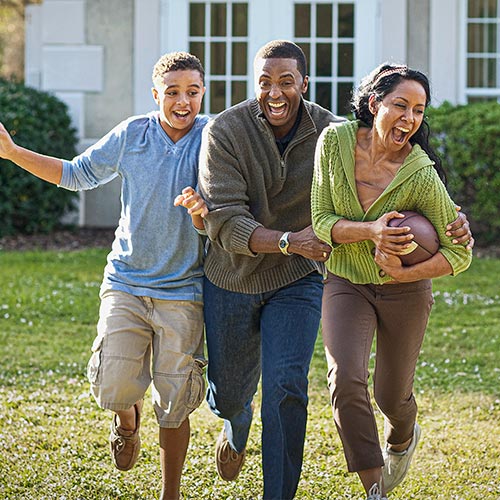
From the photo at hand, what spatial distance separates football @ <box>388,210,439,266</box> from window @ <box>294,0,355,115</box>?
28.0ft

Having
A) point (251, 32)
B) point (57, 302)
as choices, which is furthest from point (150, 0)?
point (57, 302)

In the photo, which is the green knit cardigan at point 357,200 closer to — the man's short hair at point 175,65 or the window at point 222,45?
the man's short hair at point 175,65

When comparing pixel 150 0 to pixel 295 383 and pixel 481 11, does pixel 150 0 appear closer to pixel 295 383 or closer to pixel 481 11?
pixel 481 11

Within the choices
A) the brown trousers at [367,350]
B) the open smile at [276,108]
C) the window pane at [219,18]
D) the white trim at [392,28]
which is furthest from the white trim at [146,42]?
the brown trousers at [367,350]

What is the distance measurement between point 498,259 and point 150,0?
4.95m

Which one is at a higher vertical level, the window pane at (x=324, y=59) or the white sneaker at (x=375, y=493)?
the window pane at (x=324, y=59)

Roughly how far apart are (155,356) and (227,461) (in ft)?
2.42

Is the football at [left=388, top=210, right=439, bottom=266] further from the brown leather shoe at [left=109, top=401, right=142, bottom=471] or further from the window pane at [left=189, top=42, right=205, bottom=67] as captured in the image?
the window pane at [left=189, top=42, right=205, bottom=67]

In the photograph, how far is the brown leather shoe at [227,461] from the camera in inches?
214

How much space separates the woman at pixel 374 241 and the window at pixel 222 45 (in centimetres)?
835

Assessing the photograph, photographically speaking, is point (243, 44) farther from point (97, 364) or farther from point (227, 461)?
point (97, 364)

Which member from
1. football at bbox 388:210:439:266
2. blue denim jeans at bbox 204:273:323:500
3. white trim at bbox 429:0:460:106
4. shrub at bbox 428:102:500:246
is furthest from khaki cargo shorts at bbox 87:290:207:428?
white trim at bbox 429:0:460:106

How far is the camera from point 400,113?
458cm

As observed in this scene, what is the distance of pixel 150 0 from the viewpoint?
13.0 meters
